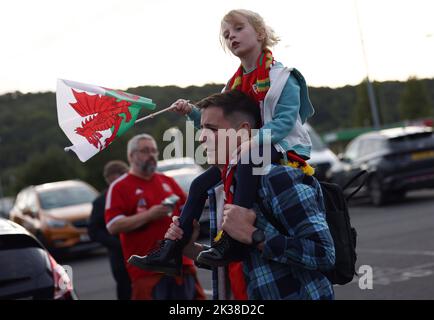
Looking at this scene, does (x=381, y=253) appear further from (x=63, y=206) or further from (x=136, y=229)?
(x=63, y=206)

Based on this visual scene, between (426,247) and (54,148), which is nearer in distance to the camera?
(426,247)

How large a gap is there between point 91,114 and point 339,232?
0.98 meters

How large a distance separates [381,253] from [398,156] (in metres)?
6.83

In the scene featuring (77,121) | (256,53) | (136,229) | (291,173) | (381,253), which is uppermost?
(256,53)

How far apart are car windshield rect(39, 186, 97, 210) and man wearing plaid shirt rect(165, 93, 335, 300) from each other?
1363cm

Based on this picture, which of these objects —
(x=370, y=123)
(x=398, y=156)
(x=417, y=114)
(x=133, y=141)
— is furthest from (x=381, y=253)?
(x=370, y=123)

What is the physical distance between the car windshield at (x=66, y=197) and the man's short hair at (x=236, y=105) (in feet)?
44.1

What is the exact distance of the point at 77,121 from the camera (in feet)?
8.54

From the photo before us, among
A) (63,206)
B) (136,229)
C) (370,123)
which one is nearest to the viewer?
(136,229)

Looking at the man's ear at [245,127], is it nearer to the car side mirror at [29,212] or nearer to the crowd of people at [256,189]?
the crowd of people at [256,189]

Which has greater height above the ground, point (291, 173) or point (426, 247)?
point (291, 173)

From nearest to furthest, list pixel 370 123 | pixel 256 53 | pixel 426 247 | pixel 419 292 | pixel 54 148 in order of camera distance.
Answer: pixel 256 53 < pixel 419 292 < pixel 426 247 < pixel 54 148 < pixel 370 123

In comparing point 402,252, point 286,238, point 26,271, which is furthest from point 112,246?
point 286,238

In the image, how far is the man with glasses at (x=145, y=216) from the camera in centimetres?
→ 543
